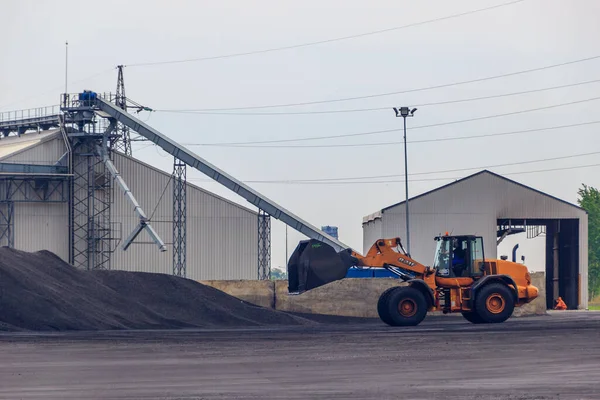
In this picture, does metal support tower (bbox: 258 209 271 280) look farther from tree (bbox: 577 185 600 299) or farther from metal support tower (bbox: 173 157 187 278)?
tree (bbox: 577 185 600 299)

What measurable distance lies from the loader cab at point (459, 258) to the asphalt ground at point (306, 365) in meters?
4.99

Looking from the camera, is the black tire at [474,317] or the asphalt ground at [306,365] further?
the black tire at [474,317]

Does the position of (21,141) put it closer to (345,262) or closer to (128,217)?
(128,217)

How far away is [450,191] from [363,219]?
10072 millimetres

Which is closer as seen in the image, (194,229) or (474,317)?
(474,317)

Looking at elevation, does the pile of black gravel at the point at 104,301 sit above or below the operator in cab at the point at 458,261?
below

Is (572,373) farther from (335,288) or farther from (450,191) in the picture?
(450,191)

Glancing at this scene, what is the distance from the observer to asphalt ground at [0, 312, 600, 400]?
17.6 meters

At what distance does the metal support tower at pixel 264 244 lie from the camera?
232ft

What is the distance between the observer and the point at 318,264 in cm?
3662

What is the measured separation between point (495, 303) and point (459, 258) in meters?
1.92

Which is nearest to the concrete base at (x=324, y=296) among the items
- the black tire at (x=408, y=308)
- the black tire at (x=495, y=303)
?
the black tire at (x=495, y=303)

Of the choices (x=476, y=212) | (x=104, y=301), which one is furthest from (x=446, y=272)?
(x=476, y=212)

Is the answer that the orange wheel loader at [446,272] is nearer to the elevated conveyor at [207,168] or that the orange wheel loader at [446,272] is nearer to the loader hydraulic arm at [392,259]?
the loader hydraulic arm at [392,259]
